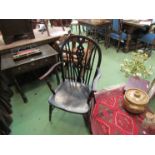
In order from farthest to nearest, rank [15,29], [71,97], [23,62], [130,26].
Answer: [130,26] < [15,29] < [23,62] < [71,97]

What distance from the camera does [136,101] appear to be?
1734 mm

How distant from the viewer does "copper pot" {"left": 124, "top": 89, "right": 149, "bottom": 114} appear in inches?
68.2

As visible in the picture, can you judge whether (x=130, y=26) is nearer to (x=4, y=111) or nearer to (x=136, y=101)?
(x=136, y=101)

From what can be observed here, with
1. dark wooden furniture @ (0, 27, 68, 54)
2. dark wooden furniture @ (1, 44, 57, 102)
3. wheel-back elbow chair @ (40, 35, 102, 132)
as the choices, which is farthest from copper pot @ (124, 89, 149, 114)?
dark wooden furniture @ (0, 27, 68, 54)

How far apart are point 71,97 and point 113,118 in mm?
670

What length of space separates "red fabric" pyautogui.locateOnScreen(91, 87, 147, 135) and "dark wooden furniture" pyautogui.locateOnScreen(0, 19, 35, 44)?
5.04ft

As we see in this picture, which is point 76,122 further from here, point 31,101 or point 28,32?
point 28,32

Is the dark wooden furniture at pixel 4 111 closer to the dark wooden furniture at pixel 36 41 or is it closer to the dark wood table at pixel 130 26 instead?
the dark wooden furniture at pixel 36 41

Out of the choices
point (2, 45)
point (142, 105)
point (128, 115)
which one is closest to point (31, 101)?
point (2, 45)

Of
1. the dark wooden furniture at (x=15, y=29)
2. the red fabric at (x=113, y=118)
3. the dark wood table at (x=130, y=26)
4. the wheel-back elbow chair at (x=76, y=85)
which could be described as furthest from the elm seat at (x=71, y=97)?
the dark wood table at (x=130, y=26)

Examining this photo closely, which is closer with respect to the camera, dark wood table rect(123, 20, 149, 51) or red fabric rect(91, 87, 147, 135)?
red fabric rect(91, 87, 147, 135)

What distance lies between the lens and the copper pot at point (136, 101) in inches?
68.2

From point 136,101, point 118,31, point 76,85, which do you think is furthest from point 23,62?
point 118,31

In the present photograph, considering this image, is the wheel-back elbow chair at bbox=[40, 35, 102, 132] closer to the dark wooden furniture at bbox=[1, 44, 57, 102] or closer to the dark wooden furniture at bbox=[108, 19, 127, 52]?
the dark wooden furniture at bbox=[1, 44, 57, 102]
